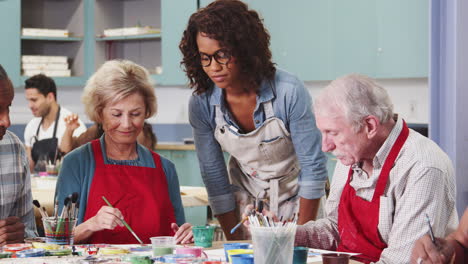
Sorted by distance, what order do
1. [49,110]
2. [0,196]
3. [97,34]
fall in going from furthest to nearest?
[97,34] < [49,110] < [0,196]

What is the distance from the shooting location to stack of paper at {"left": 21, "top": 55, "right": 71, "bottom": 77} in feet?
24.6

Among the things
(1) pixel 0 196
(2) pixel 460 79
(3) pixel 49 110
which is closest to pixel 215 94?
(1) pixel 0 196

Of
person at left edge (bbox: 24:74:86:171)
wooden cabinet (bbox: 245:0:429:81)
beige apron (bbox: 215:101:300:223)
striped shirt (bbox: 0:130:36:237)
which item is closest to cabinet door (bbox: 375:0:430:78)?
wooden cabinet (bbox: 245:0:429:81)

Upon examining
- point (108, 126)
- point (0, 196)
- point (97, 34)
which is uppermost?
point (97, 34)

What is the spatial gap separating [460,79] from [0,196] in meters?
2.45

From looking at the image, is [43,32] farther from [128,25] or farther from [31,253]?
[31,253]

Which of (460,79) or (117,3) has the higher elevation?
(117,3)

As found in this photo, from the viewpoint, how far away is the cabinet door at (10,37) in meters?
7.36

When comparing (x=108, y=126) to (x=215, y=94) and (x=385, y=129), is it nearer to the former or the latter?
(x=215, y=94)

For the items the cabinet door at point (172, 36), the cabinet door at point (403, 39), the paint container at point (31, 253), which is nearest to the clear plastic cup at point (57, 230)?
the paint container at point (31, 253)

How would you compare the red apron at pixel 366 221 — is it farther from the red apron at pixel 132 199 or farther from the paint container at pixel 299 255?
the red apron at pixel 132 199

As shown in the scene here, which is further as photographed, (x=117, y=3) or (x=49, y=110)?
(x=117, y=3)

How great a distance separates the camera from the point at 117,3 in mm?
7934

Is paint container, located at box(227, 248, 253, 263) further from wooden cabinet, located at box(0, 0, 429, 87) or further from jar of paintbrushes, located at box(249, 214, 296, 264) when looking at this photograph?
wooden cabinet, located at box(0, 0, 429, 87)
